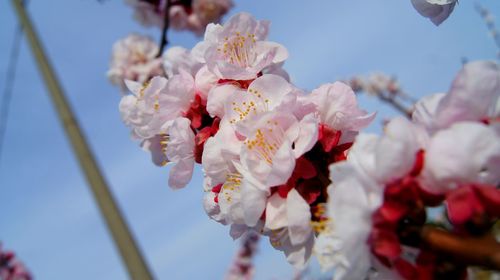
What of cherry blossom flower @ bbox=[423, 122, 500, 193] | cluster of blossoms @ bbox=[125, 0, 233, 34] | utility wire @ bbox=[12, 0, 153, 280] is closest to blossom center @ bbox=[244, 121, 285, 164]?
cherry blossom flower @ bbox=[423, 122, 500, 193]

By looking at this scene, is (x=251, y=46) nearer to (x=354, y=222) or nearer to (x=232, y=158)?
(x=232, y=158)

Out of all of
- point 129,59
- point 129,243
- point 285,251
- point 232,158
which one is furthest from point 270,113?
point 129,59

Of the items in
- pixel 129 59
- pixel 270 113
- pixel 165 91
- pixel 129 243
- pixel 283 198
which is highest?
pixel 129 59

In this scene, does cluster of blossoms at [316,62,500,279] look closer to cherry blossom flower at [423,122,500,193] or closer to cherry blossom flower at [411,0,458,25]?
cherry blossom flower at [423,122,500,193]

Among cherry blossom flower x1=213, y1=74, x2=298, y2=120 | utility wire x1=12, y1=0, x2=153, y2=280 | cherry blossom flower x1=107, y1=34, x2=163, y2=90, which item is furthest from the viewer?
cherry blossom flower x1=107, y1=34, x2=163, y2=90

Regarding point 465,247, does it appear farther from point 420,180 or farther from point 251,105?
point 251,105

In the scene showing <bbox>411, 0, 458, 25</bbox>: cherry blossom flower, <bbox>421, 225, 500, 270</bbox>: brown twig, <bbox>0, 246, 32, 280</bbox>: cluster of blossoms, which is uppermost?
<bbox>411, 0, 458, 25</bbox>: cherry blossom flower

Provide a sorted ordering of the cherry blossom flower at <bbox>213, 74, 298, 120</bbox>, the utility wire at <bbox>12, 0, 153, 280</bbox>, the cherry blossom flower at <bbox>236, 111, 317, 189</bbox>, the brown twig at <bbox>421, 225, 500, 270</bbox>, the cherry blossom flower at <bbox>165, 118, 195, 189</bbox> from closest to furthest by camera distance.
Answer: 1. the brown twig at <bbox>421, 225, 500, 270</bbox>
2. the cherry blossom flower at <bbox>236, 111, 317, 189</bbox>
3. the cherry blossom flower at <bbox>213, 74, 298, 120</bbox>
4. the cherry blossom flower at <bbox>165, 118, 195, 189</bbox>
5. the utility wire at <bbox>12, 0, 153, 280</bbox>

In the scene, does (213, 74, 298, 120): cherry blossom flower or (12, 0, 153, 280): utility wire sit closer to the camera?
(213, 74, 298, 120): cherry blossom flower

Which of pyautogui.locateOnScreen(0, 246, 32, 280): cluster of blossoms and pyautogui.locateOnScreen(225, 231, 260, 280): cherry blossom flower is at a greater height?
pyautogui.locateOnScreen(0, 246, 32, 280): cluster of blossoms
